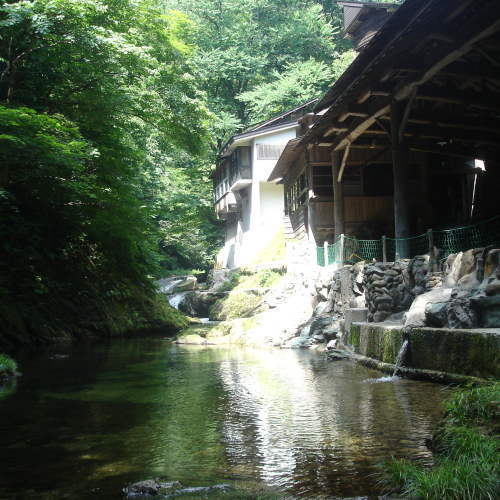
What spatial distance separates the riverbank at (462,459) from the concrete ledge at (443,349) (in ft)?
8.10

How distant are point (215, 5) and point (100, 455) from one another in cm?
4983

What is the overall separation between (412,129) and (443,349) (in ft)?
33.6

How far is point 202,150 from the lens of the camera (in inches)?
784

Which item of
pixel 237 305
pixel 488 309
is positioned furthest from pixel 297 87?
pixel 488 309

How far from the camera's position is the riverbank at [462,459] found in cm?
342

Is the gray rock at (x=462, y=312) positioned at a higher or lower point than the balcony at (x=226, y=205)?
lower

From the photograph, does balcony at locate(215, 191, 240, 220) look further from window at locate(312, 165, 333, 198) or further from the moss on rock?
the moss on rock

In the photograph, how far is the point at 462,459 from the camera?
384 centimetres

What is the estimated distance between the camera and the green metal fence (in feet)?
37.5

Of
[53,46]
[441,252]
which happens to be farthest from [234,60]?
[441,252]

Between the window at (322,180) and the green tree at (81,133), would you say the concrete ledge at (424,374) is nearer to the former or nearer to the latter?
the green tree at (81,133)

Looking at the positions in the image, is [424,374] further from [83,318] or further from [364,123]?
[83,318]

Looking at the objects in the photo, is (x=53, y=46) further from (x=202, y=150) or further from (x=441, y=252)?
(x=441, y=252)

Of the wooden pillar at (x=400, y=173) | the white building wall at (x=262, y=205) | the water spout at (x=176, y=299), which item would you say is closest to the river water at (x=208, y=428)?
the wooden pillar at (x=400, y=173)
